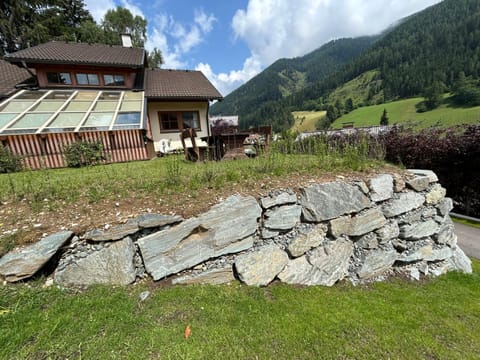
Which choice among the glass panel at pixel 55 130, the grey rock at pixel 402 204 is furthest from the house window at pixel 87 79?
the grey rock at pixel 402 204

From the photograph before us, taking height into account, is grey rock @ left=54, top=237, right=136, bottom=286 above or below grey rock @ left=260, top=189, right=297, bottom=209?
below

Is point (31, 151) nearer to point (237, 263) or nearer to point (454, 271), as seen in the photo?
point (237, 263)

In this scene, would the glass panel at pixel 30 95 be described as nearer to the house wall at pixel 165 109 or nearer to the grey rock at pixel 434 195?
the house wall at pixel 165 109

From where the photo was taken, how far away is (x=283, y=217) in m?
3.07

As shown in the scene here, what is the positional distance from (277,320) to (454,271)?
4.49m

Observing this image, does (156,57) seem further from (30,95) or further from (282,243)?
(282,243)

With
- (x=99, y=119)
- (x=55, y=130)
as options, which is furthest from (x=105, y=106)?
(x=55, y=130)

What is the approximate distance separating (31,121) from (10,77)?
7.68 meters

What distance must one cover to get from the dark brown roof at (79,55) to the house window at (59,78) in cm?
67

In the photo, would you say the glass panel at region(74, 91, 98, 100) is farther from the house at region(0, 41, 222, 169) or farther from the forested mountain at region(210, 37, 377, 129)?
the forested mountain at region(210, 37, 377, 129)

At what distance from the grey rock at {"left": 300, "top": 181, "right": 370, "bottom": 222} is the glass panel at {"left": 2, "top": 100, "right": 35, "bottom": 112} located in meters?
10.6

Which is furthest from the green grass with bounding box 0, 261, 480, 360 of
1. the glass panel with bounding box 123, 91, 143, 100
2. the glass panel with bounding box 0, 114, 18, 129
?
the glass panel with bounding box 123, 91, 143, 100

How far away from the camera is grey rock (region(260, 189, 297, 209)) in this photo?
3006 millimetres

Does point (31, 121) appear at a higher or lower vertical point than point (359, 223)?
higher
